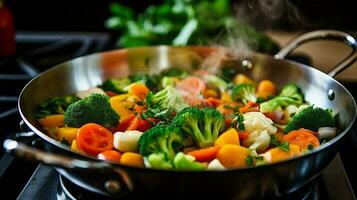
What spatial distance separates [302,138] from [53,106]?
615mm

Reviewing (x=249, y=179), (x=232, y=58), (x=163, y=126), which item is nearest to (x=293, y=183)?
(x=249, y=179)

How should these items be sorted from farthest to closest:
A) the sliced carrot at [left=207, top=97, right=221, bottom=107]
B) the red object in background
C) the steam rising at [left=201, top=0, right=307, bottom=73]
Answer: the red object in background, the steam rising at [left=201, top=0, right=307, bottom=73], the sliced carrot at [left=207, top=97, right=221, bottom=107]

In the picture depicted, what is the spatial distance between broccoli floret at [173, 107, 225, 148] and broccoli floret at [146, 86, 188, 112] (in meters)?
0.19

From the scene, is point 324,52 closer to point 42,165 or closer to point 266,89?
point 266,89

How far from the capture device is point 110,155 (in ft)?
3.26

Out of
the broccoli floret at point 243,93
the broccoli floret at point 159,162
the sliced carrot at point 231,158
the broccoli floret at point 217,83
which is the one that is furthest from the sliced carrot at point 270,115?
the broccoli floret at point 159,162

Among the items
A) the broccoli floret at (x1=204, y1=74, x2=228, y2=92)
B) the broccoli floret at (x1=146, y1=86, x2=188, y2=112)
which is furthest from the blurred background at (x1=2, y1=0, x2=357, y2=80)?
the broccoli floret at (x1=146, y1=86, x2=188, y2=112)

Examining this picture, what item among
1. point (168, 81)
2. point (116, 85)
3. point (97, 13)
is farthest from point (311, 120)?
point (97, 13)

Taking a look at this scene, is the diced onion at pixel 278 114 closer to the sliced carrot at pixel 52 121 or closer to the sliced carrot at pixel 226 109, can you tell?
the sliced carrot at pixel 226 109

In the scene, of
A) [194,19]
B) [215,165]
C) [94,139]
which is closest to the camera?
[215,165]

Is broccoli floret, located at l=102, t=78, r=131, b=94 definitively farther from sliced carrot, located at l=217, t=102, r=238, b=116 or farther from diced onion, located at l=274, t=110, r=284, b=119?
diced onion, located at l=274, t=110, r=284, b=119

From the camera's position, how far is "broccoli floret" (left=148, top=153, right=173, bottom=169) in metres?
0.91

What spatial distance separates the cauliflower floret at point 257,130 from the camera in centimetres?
106

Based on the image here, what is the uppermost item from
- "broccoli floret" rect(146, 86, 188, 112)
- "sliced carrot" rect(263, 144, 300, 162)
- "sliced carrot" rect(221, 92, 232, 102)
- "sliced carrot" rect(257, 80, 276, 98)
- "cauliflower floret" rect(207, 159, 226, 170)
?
"cauliflower floret" rect(207, 159, 226, 170)
